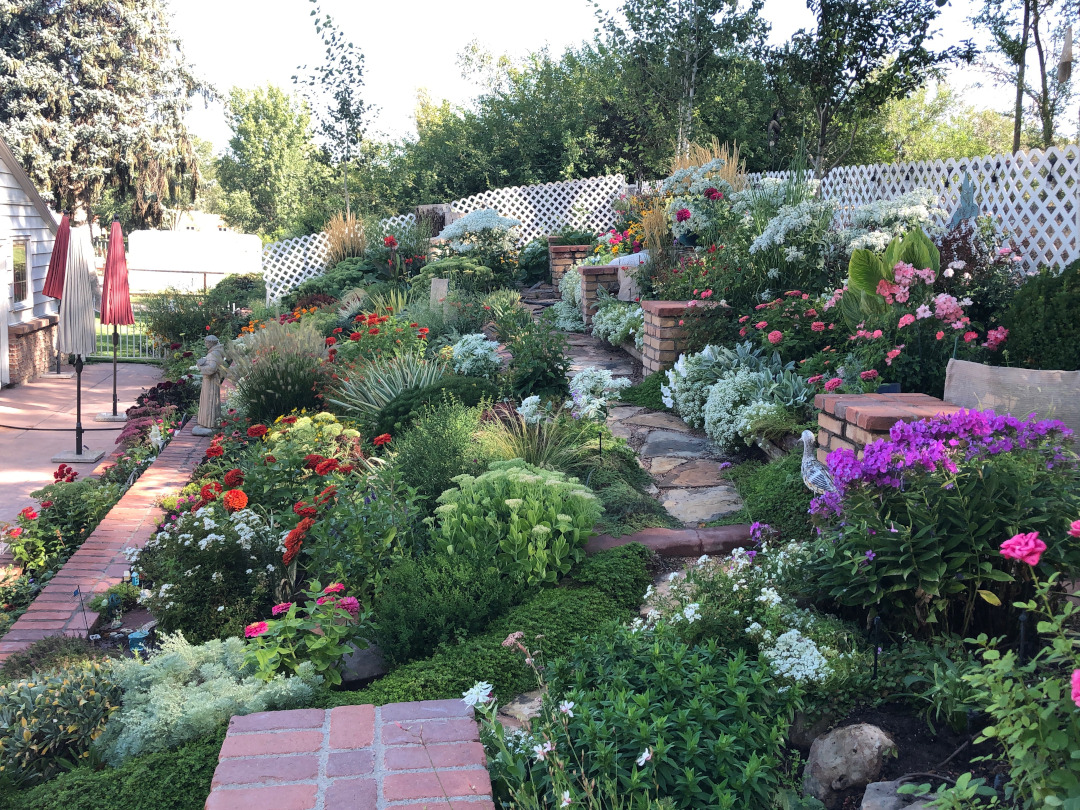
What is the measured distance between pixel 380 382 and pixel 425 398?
103cm

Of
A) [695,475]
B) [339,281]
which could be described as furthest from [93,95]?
[695,475]

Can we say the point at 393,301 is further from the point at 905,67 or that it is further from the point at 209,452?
the point at 905,67

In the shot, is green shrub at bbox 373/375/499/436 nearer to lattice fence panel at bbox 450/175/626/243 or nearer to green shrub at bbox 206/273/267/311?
green shrub at bbox 206/273/267/311

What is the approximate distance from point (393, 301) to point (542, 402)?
5.01 m

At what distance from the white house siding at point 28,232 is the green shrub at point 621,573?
12.0 metres

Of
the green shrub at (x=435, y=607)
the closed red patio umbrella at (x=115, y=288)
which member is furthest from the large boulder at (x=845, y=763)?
the closed red patio umbrella at (x=115, y=288)

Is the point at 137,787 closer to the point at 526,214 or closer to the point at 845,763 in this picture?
the point at 845,763

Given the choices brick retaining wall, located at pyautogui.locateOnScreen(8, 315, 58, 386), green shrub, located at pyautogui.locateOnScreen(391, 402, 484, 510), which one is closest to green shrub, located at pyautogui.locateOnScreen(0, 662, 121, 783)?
green shrub, located at pyautogui.locateOnScreen(391, 402, 484, 510)

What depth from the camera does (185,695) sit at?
265 cm

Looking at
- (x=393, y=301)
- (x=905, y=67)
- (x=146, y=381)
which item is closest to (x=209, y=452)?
(x=393, y=301)

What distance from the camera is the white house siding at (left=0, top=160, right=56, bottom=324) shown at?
40.0 ft

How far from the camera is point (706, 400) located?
5730mm

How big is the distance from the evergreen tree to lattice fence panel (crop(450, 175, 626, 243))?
1379 centimetres

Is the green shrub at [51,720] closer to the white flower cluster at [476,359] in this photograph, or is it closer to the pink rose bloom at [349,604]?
the pink rose bloom at [349,604]
